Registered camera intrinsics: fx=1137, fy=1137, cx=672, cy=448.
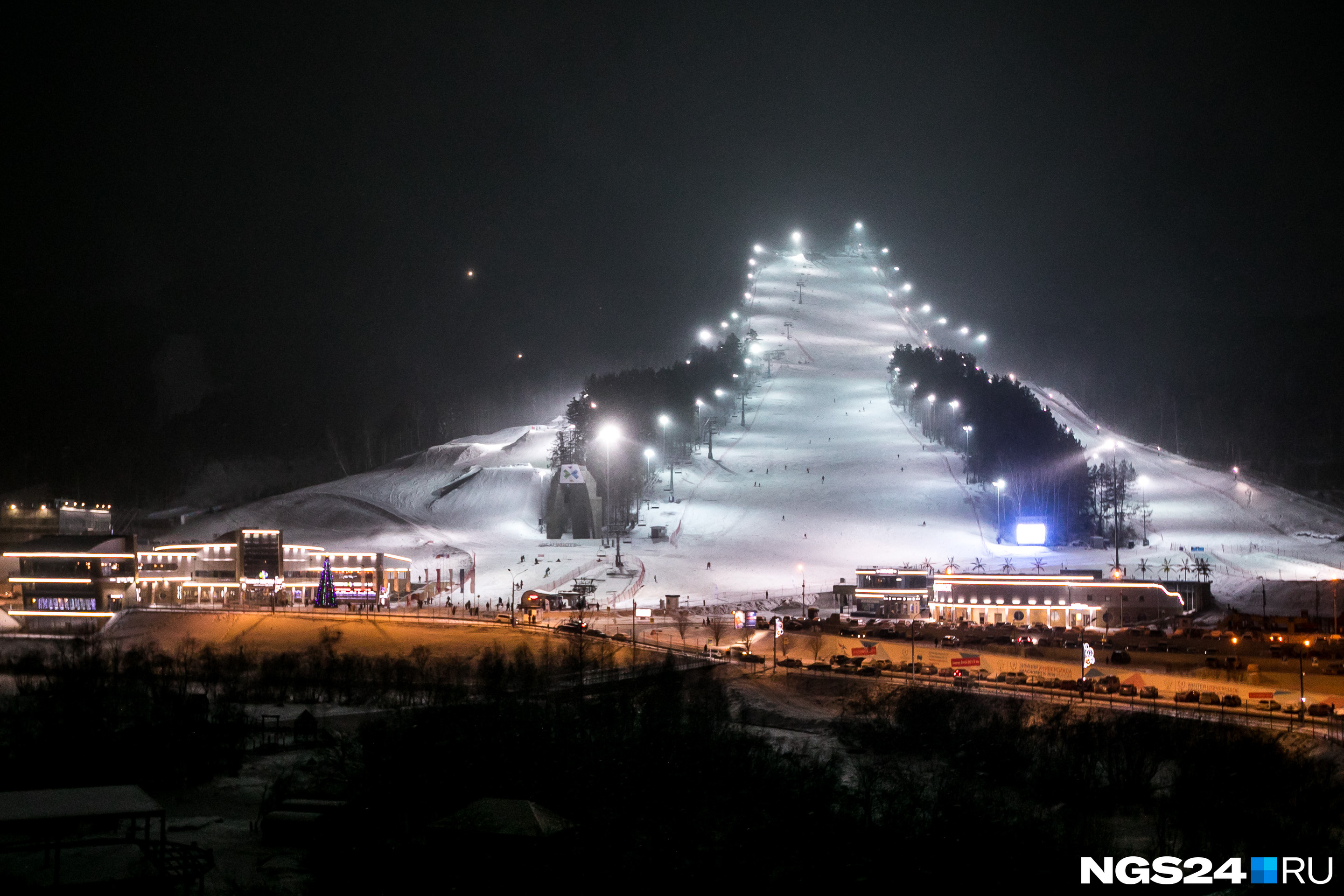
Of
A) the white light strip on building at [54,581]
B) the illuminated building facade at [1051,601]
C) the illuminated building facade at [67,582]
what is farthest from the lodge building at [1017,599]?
the white light strip on building at [54,581]

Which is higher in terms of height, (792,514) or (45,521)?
(45,521)

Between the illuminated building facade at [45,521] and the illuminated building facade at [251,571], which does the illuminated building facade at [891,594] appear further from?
the illuminated building facade at [45,521]

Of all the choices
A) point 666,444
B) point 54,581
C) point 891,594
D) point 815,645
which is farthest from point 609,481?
point 54,581

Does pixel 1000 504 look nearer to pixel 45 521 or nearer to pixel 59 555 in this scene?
pixel 59 555

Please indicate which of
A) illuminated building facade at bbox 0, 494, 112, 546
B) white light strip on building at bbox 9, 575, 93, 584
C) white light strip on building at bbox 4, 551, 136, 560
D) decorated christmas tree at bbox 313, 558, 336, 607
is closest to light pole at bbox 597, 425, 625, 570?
decorated christmas tree at bbox 313, 558, 336, 607

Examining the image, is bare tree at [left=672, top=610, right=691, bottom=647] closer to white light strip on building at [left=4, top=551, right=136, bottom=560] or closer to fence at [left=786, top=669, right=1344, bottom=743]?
fence at [left=786, top=669, right=1344, bottom=743]
